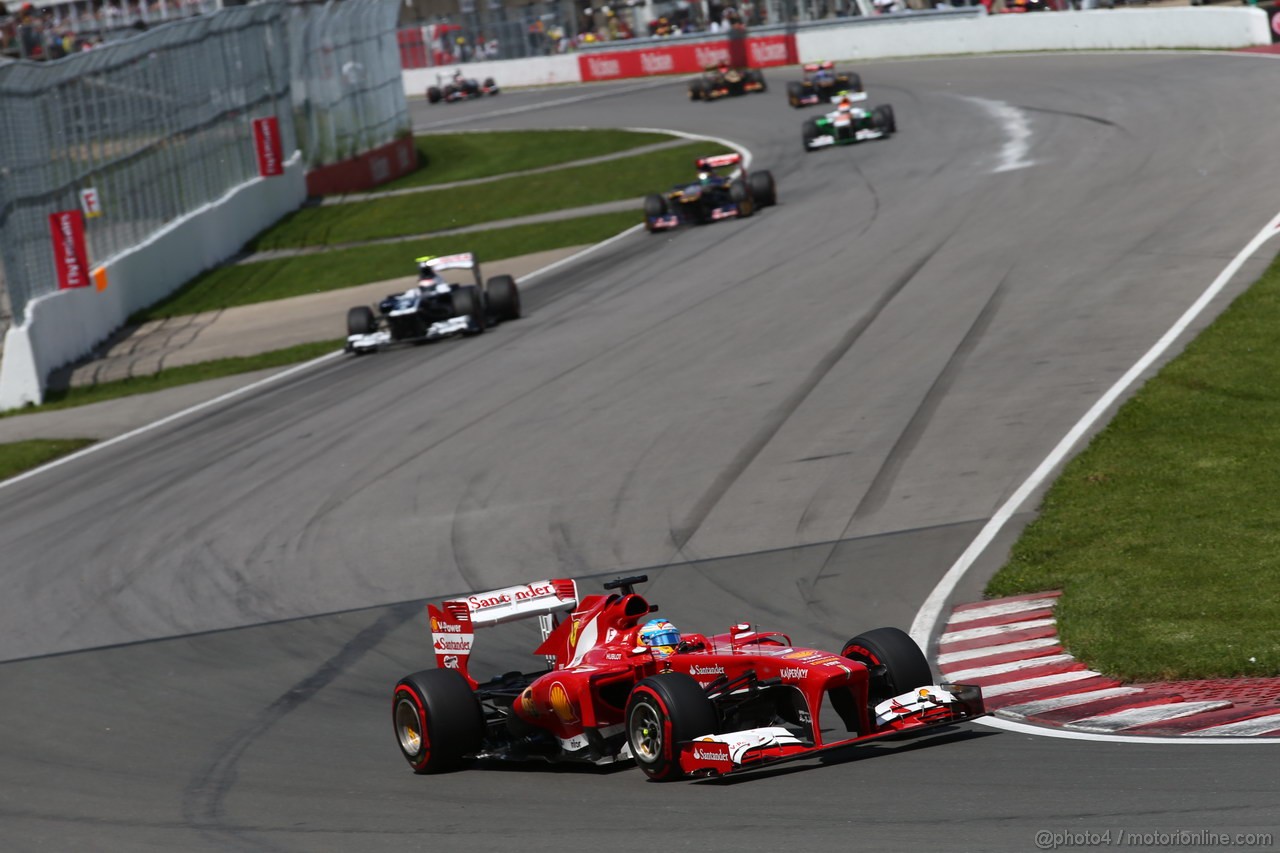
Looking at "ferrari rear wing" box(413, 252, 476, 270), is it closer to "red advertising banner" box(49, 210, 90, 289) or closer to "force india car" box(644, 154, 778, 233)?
"red advertising banner" box(49, 210, 90, 289)

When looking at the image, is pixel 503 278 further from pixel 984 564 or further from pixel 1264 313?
pixel 984 564

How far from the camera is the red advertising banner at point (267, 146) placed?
44.6m

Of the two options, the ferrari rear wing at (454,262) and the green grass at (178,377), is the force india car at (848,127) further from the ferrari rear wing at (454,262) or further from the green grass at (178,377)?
the ferrari rear wing at (454,262)

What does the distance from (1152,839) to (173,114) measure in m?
36.0

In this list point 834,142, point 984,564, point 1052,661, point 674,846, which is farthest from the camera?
point 834,142

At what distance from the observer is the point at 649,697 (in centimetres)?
901

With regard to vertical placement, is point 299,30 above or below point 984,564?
above

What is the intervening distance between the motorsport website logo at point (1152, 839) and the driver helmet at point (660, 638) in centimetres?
299

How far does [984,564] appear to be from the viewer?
540 inches

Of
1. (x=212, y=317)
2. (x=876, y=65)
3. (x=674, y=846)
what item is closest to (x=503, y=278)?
(x=212, y=317)

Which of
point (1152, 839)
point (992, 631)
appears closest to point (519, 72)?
point (992, 631)

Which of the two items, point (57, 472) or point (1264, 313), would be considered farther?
point (57, 472)

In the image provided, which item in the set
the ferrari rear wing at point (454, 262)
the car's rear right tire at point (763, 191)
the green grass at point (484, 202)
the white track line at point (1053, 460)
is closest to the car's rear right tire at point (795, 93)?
the green grass at point (484, 202)

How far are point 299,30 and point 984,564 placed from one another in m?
39.4
